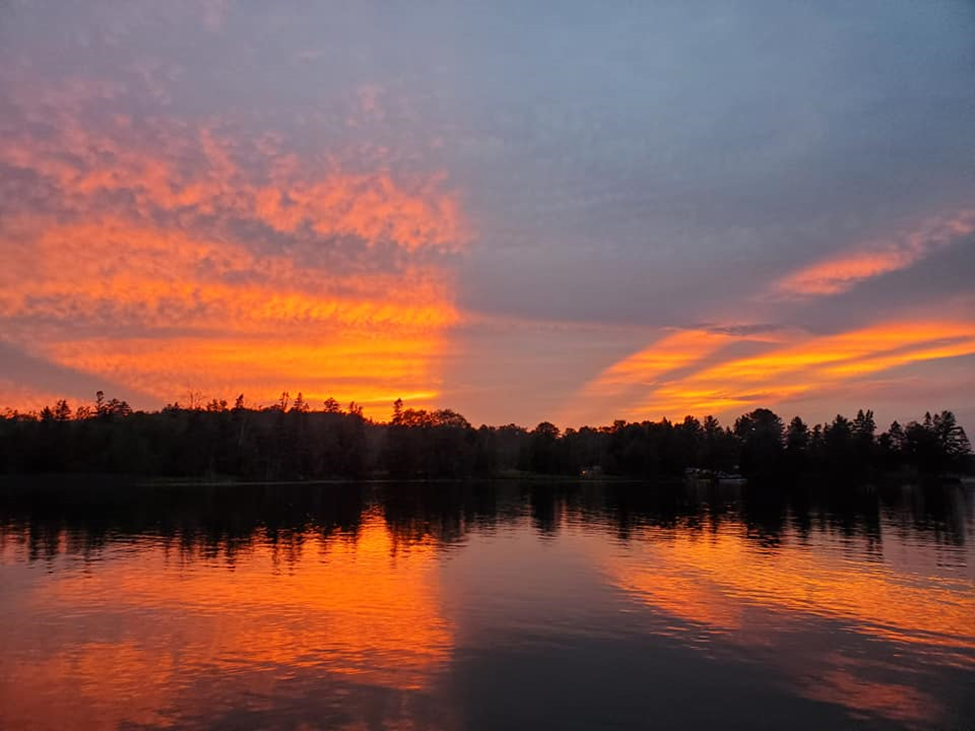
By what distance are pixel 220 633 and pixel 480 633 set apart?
9.48 m

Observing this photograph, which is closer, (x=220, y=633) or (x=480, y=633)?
(x=220, y=633)

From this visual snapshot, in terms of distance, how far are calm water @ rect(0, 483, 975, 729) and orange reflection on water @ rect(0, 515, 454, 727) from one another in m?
0.11

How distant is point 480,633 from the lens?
25.5 m

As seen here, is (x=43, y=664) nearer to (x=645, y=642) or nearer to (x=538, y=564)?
(x=645, y=642)

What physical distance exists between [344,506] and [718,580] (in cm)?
6854

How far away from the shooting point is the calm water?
1789 centimetres

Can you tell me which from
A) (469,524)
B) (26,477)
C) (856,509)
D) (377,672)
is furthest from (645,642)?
(26,477)

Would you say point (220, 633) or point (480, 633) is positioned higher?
point (220, 633)

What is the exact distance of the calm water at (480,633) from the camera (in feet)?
58.7

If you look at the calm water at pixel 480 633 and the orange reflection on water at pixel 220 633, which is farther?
the orange reflection on water at pixel 220 633

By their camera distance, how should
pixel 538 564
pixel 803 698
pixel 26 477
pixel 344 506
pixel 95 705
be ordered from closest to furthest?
pixel 95 705 → pixel 803 698 → pixel 538 564 → pixel 344 506 → pixel 26 477

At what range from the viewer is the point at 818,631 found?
26.2m

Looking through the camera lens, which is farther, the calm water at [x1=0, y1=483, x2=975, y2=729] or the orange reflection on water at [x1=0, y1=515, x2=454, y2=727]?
the orange reflection on water at [x1=0, y1=515, x2=454, y2=727]

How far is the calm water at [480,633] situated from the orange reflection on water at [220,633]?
0.37 ft
